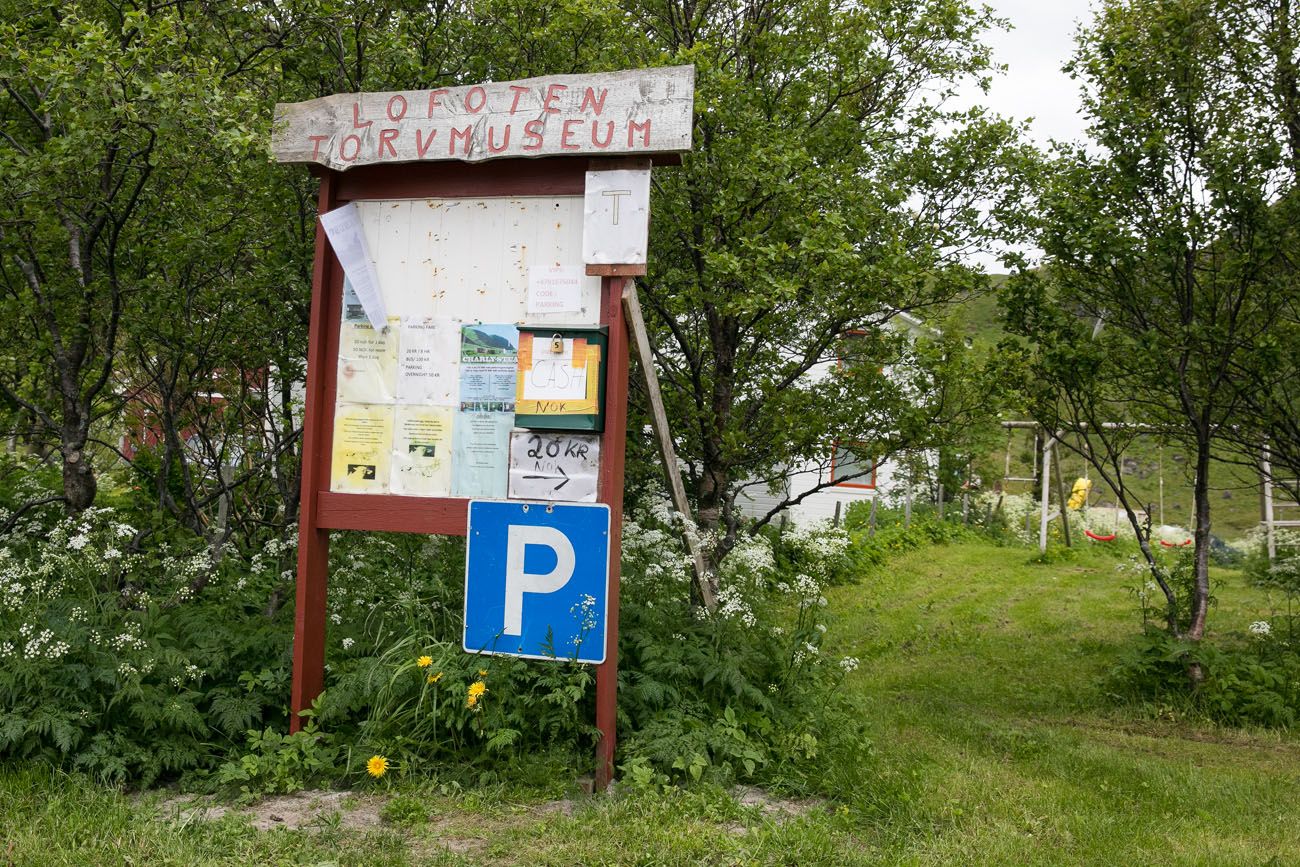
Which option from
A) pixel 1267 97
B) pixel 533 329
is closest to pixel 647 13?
pixel 533 329

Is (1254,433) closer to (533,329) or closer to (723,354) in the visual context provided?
(723,354)

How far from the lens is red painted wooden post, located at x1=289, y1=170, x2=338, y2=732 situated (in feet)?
15.3

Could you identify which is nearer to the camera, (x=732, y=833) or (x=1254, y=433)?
(x=732, y=833)

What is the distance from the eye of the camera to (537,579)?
14.8ft

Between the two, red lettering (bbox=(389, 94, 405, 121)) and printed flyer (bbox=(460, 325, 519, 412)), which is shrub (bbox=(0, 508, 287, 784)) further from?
red lettering (bbox=(389, 94, 405, 121))

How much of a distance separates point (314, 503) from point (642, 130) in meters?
2.22

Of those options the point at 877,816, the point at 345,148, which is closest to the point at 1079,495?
the point at 877,816

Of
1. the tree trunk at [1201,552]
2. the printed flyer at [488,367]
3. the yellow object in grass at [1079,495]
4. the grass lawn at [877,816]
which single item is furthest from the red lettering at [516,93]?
the yellow object in grass at [1079,495]

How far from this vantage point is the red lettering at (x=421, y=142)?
4.59 meters

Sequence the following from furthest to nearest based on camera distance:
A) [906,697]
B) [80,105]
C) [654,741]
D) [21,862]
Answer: [906,697], [80,105], [654,741], [21,862]

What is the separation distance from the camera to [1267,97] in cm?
738

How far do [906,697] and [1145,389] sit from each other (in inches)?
118

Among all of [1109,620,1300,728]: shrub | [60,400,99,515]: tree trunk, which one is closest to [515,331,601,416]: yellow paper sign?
[60,400,99,515]: tree trunk

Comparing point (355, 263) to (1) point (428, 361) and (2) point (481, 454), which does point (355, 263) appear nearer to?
(1) point (428, 361)
